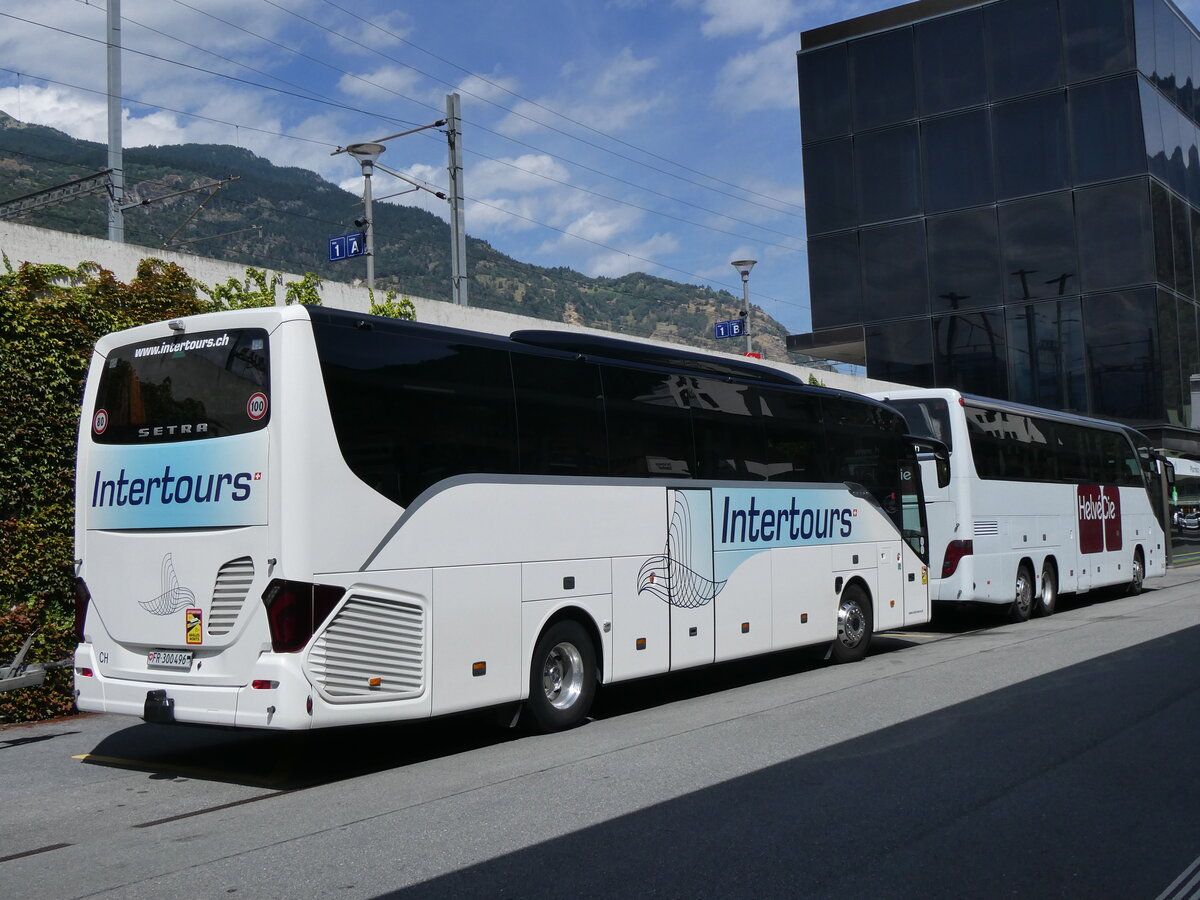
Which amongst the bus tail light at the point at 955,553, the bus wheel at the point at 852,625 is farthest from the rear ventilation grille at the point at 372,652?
the bus tail light at the point at 955,553

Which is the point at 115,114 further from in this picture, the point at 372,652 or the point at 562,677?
the point at 372,652

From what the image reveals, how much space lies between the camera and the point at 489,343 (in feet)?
32.0

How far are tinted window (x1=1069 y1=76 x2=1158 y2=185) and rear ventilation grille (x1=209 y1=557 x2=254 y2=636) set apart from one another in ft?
110

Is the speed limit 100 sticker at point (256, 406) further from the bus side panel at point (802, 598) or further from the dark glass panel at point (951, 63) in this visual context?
the dark glass panel at point (951, 63)

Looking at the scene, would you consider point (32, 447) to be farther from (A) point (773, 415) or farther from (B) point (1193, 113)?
(B) point (1193, 113)

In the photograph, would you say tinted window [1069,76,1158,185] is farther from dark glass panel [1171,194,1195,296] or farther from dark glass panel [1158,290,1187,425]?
dark glass panel [1158,290,1187,425]

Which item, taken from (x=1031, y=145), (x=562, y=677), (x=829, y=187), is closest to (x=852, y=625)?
(x=562, y=677)

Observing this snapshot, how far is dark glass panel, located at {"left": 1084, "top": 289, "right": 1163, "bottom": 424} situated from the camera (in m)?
35.1

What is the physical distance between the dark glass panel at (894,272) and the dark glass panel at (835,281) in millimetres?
331

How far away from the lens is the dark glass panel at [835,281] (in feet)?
130

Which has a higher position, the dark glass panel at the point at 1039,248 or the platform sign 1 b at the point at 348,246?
the dark glass panel at the point at 1039,248

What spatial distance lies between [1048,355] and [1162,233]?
16.0 feet

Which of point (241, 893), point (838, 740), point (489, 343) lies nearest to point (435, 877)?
point (241, 893)

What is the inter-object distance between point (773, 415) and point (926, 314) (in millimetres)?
26477
